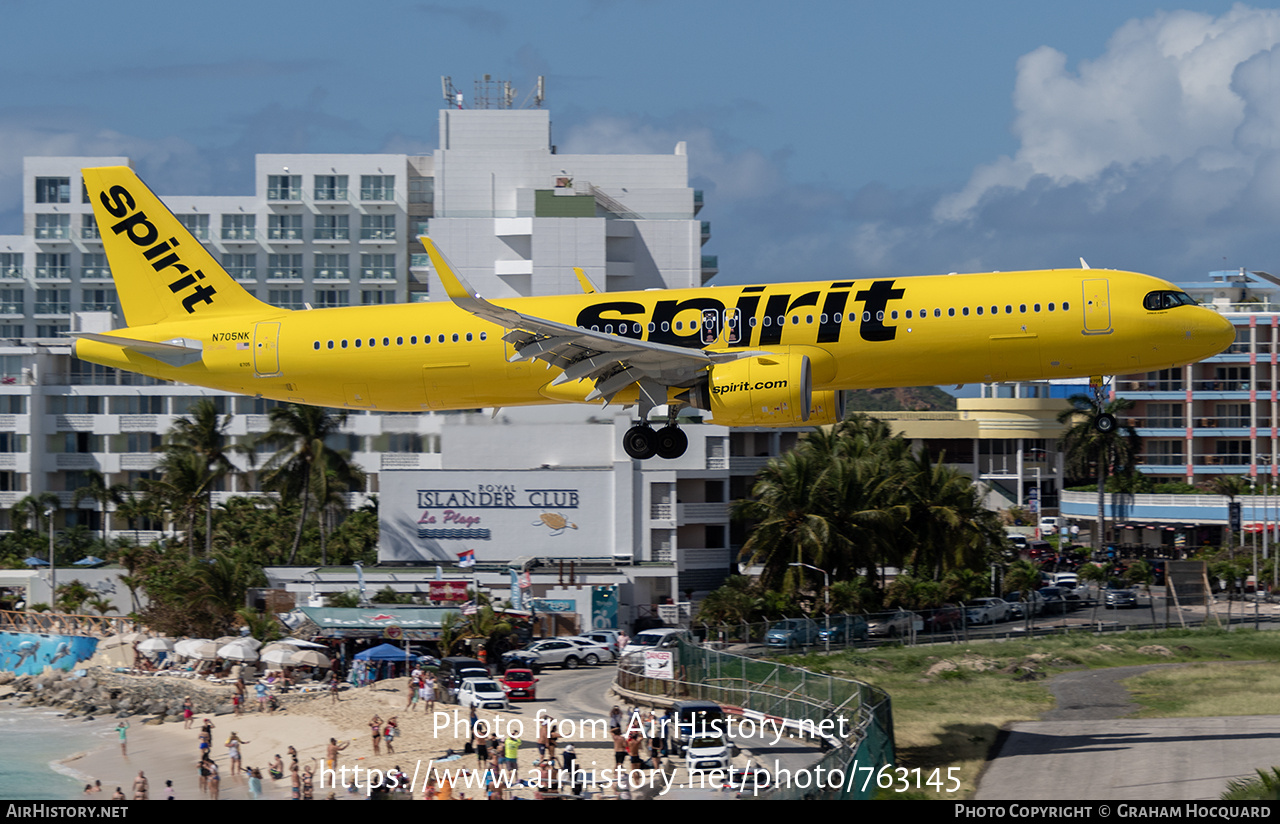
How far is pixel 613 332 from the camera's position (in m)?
36.0

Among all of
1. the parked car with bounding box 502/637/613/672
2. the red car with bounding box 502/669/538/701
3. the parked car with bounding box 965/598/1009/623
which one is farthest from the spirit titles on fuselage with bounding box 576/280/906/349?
the parked car with bounding box 965/598/1009/623

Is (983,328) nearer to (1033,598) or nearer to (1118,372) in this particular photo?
(1118,372)

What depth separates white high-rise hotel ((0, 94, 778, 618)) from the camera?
268ft

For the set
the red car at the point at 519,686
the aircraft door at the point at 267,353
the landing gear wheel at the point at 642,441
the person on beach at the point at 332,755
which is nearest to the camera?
the landing gear wheel at the point at 642,441

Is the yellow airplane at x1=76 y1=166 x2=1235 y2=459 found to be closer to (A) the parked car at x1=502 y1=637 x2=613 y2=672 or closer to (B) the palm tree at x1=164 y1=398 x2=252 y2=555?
(A) the parked car at x1=502 y1=637 x2=613 y2=672

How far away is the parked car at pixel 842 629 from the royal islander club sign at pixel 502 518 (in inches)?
759

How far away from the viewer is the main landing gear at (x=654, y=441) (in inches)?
1464

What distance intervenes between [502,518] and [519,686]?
23.2m

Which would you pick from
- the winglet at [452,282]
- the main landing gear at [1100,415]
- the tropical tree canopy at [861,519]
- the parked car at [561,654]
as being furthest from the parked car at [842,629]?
the winglet at [452,282]

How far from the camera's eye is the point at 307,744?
189ft

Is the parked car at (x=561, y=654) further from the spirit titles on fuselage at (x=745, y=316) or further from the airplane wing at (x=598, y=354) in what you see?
the spirit titles on fuselage at (x=745, y=316)

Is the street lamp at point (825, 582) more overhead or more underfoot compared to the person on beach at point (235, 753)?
more overhead

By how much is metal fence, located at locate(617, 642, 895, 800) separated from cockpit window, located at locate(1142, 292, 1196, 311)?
1366 cm
